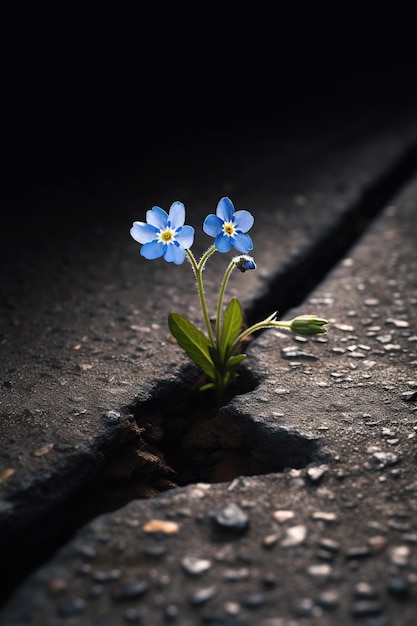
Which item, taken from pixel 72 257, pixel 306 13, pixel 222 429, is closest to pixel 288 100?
pixel 306 13

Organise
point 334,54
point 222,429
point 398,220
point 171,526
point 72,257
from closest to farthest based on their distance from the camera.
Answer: point 171,526
point 222,429
point 72,257
point 398,220
point 334,54

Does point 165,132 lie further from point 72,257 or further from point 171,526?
point 171,526

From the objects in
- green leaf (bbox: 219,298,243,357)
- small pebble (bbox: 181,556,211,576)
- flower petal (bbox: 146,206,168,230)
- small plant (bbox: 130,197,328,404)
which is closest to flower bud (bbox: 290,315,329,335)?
small plant (bbox: 130,197,328,404)

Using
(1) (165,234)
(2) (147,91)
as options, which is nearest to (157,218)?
(1) (165,234)

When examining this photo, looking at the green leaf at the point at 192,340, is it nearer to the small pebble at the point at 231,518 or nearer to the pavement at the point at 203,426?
the pavement at the point at 203,426

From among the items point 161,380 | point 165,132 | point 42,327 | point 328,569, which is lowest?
point 328,569

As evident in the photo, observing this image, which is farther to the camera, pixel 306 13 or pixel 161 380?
pixel 306 13

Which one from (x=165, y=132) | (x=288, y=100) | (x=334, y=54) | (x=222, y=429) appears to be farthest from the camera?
(x=334, y=54)
